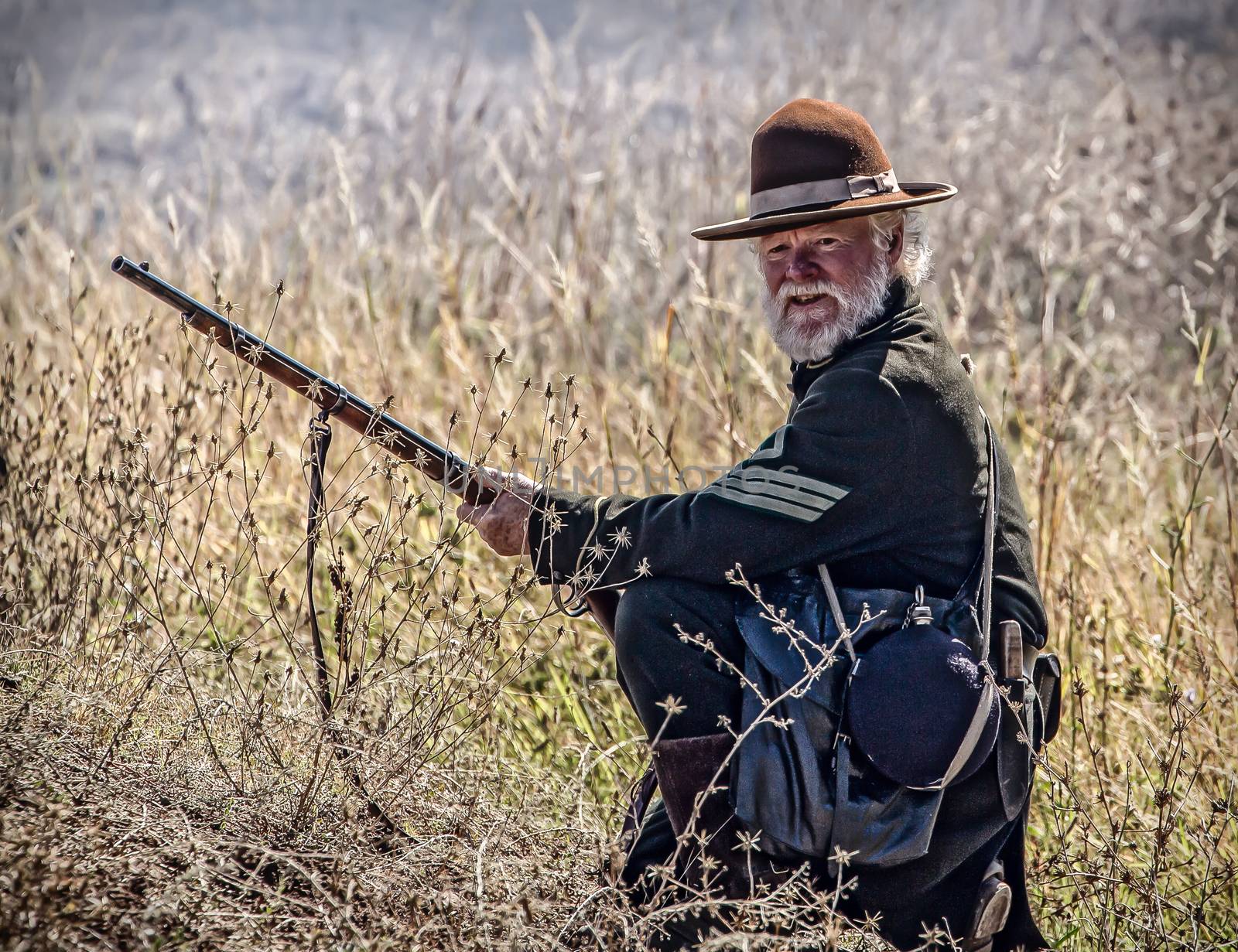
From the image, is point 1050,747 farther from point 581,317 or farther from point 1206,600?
point 581,317

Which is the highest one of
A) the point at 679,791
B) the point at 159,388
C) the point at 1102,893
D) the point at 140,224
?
the point at 140,224

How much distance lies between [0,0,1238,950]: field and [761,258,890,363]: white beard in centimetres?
67

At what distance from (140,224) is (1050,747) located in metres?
5.25

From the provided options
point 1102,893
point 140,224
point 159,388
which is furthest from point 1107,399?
point 140,224

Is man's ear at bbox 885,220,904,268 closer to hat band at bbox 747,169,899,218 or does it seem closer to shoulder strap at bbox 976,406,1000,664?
hat band at bbox 747,169,899,218

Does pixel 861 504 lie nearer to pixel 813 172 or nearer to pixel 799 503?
pixel 799 503

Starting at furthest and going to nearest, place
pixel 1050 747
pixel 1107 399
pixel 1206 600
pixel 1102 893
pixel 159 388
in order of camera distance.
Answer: pixel 1107 399 < pixel 159 388 < pixel 1206 600 < pixel 1050 747 < pixel 1102 893

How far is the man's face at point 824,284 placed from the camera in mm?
2969

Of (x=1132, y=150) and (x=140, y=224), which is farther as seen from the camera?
(x=1132, y=150)

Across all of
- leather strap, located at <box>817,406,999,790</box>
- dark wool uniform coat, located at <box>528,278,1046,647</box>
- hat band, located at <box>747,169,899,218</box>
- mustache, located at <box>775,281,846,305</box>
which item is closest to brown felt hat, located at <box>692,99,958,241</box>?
hat band, located at <box>747,169,899,218</box>

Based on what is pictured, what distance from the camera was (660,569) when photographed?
2818 mm

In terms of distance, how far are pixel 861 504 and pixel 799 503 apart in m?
0.14

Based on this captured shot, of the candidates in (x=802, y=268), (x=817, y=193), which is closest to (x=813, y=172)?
(x=817, y=193)

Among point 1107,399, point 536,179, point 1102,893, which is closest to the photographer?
point 1102,893
